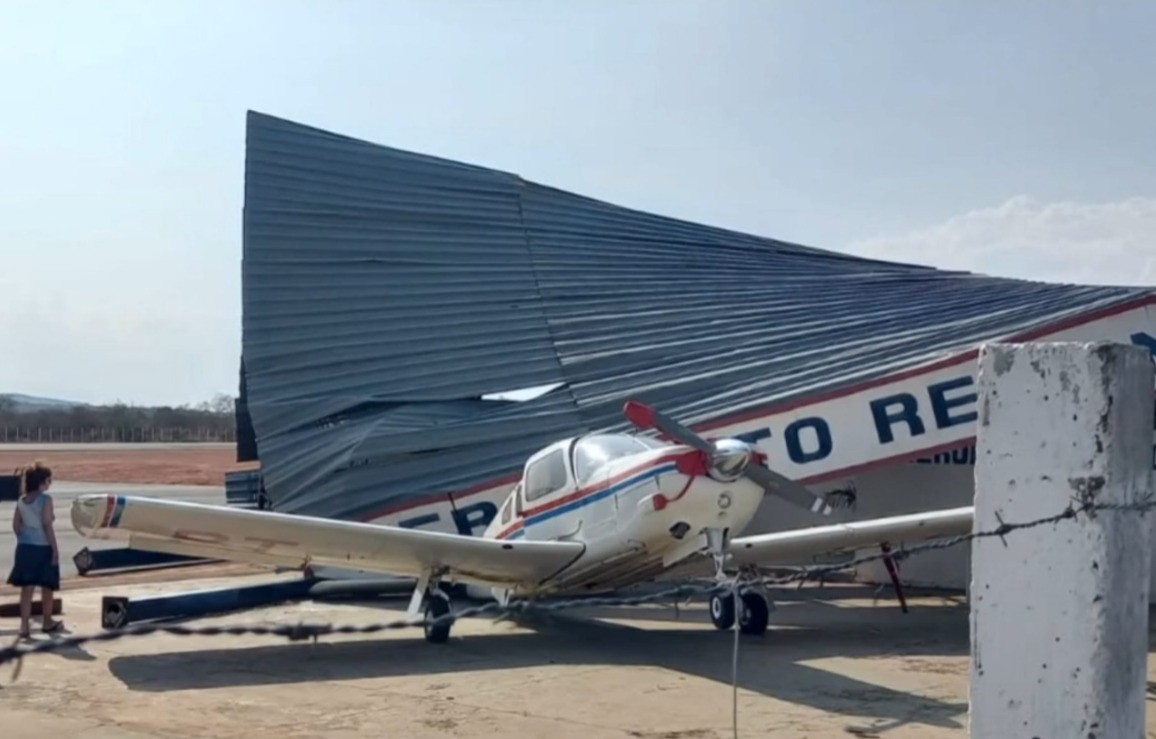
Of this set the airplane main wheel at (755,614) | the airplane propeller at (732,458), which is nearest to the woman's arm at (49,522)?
the airplane propeller at (732,458)

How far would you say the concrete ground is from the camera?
8484mm

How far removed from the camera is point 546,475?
12844 millimetres

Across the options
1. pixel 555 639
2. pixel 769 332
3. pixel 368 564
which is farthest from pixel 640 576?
pixel 769 332

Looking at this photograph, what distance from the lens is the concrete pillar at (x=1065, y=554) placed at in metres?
3.29

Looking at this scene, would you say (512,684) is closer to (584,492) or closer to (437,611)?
(437,611)

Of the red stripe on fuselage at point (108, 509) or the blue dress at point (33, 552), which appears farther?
the blue dress at point (33, 552)

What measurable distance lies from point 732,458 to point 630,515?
1.24 metres

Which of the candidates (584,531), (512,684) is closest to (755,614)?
(584,531)

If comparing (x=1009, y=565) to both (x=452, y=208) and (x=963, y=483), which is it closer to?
(x=963, y=483)

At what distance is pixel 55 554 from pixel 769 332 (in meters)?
11.2

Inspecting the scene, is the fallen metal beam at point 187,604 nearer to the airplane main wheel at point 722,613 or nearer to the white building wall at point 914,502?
the airplane main wheel at point 722,613

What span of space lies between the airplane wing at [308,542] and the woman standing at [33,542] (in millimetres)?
1093

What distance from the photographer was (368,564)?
12.5 metres

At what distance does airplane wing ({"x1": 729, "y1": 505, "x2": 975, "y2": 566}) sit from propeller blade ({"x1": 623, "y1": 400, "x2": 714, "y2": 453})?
7.22 feet
